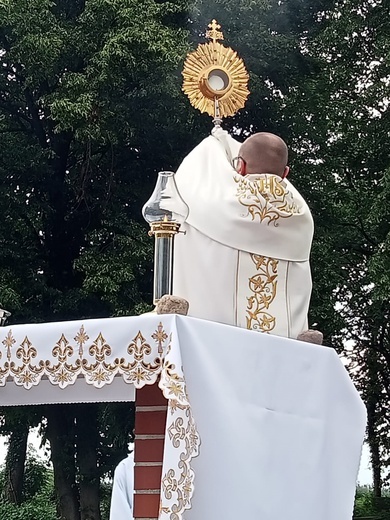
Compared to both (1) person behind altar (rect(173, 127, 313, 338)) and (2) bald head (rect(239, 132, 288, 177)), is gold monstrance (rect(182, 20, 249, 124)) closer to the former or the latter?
(2) bald head (rect(239, 132, 288, 177))

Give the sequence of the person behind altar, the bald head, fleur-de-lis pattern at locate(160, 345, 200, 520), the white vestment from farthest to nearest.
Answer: the white vestment < the bald head < the person behind altar < fleur-de-lis pattern at locate(160, 345, 200, 520)

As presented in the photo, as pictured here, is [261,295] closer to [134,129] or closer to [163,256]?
[163,256]

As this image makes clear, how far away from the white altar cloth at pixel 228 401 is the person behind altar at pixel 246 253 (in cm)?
42

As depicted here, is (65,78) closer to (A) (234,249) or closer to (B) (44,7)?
(B) (44,7)

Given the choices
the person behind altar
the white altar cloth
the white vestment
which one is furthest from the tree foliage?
the white altar cloth

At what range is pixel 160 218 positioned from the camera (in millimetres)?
2781

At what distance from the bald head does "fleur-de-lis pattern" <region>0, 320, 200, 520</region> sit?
1.08m

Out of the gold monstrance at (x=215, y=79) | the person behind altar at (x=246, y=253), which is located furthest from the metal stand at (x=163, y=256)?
the gold monstrance at (x=215, y=79)

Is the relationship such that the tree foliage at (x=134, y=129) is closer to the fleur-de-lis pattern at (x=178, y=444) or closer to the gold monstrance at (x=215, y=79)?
the gold monstrance at (x=215, y=79)

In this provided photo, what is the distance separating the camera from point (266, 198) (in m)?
3.24

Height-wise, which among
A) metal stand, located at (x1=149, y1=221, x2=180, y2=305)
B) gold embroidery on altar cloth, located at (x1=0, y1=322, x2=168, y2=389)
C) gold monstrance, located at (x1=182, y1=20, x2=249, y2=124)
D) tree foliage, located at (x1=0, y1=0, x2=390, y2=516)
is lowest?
gold embroidery on altar cloth, located at (x1=0, y1=322, x2=168, y2=389)

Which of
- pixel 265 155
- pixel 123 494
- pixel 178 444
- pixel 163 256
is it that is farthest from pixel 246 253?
pixel 123 494

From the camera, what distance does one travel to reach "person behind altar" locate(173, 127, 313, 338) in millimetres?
3180

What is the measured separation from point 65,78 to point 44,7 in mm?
829
